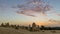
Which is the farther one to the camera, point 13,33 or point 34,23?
point 34,23

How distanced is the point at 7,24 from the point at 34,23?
22.1 ft

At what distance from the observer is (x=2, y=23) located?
23531 millimetres

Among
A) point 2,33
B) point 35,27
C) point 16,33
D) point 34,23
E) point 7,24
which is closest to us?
point 2,33

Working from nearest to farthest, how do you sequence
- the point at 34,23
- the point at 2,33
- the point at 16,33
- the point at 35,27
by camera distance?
the point at 2,33 < the point at 16,33 < the point at 35,27 < the point at 34,23

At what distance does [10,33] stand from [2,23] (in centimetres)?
755

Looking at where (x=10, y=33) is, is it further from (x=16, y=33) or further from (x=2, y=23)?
(x=2, y=23)

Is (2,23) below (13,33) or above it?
above

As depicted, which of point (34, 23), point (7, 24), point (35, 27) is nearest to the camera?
point (7, 24)

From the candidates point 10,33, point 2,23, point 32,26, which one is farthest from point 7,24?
point 10,33

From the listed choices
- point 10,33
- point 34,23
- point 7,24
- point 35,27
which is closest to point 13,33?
point 10,33

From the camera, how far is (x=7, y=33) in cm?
1617

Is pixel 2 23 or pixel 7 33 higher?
pixel 2 23

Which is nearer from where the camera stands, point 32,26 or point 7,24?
point 7,24

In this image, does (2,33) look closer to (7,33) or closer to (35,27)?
(7,33)
